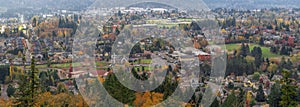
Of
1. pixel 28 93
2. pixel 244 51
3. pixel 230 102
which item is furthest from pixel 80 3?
pixel 28 93

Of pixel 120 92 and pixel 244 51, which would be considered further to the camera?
pixel 244 51

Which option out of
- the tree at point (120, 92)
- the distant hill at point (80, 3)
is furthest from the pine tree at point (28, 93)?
the distant hill at point (80, 3)

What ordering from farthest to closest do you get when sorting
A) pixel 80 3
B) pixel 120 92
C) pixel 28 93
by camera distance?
pixel 80 3, pixel 120 92, pixel 28 93

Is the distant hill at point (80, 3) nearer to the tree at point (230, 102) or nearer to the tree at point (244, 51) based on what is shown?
the tree at point (244, 51)

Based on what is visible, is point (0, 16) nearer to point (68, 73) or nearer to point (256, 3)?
point (68, 73)

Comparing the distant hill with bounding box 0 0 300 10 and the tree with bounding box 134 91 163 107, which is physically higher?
the distant hill with bounding box 0 0 300 10

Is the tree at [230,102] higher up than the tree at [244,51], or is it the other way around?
the tree at [244,51]

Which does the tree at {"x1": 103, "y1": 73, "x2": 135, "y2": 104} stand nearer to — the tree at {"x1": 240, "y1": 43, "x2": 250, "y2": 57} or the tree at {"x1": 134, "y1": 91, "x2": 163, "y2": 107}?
the tree at {"x1": 134, "y1": 91, "x2": 163, "y2": 107}

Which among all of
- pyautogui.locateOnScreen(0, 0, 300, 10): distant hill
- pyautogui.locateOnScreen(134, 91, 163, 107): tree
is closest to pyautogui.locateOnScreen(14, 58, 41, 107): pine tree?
pyautogui.locateOnScreen(134, 91, 163, 107): tree

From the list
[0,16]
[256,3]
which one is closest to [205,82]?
[0,16]

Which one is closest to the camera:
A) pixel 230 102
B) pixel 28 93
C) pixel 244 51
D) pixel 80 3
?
pixel 28 93

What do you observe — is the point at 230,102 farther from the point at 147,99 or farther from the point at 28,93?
the point at 28,93
